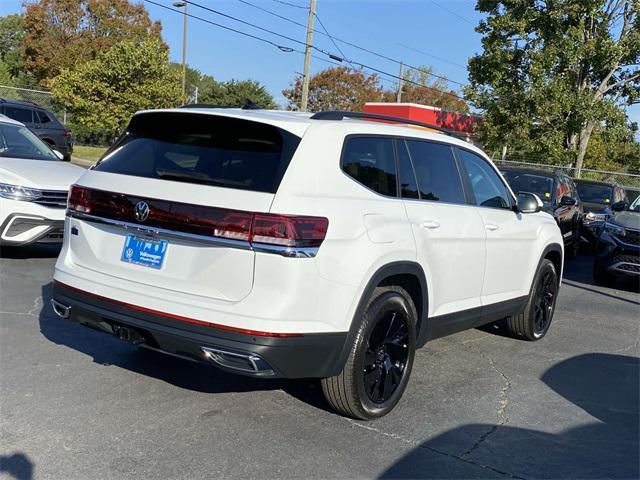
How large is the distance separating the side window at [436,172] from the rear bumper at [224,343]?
58.5 inches

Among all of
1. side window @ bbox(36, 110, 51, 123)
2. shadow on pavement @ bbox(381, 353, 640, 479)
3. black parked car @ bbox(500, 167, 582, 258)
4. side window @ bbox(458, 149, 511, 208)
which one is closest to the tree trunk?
black parked car @ bbox(500, 167, 582, 258)

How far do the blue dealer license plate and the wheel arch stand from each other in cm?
114

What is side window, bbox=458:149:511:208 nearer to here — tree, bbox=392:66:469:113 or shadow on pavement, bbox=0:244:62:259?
shadow on pavement, bbox=0:244:62:259

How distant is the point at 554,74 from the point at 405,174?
23041 millimetres

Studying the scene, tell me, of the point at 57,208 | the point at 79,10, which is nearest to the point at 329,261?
the point at 57,208

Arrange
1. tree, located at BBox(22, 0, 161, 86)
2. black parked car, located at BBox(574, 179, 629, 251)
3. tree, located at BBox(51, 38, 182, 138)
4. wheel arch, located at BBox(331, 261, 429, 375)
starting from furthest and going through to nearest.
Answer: tree, located at BBox(22, 0, 161, 86) < tree, located at BBox(51, 38, 182, 138) < black parked car, located at BBox(574, 179, 629, 251) < wheel arch, located at BBox(331, 261, 429, 375)

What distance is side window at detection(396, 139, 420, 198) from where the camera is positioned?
445cm

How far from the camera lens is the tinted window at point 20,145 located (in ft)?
28.9

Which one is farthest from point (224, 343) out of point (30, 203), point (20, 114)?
point (20, 114)

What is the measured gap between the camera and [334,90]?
54531mm

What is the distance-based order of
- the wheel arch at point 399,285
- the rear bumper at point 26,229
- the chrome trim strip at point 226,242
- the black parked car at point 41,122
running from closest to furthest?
the chrome trim strip at point 226,242 < the wheel arch at point 399,285 < the rear bumper at point 26,229 < the black parked car at point 41,122

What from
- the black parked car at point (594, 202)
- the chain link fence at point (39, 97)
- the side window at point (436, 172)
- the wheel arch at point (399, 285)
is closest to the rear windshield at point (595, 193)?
the black parked car at point (594, 202)

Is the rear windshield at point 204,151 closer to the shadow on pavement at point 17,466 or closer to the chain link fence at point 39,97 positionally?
the shadow on pavement at point 17,466

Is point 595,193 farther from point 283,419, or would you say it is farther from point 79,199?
point 79,199
